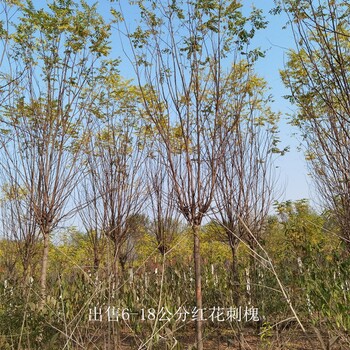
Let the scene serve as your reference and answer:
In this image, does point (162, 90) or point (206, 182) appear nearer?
point (206, 182)

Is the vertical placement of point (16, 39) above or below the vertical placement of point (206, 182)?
above

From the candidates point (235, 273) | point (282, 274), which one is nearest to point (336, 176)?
point (235, 273)

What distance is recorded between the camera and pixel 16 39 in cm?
495

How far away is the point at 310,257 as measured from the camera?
6.26m

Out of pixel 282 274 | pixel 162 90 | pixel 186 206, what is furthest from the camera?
pixel 282 274

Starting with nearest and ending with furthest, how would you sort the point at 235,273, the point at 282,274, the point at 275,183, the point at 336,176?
the point at 336,176 → the point at 235,273 → the point at 275,183 → the point at 282,274

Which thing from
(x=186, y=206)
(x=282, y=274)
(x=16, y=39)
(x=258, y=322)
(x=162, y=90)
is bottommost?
(x=258, y=322)

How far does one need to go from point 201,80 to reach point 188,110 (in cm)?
53

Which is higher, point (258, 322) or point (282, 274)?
point (282, 274)

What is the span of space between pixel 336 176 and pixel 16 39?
4.11 m

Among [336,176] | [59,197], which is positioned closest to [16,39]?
[59,197]

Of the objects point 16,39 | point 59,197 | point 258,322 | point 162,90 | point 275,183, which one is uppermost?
point 16,39

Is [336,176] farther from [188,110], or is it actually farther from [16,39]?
[16,39]

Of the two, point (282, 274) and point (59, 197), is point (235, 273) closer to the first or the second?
point (282, 274)
